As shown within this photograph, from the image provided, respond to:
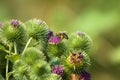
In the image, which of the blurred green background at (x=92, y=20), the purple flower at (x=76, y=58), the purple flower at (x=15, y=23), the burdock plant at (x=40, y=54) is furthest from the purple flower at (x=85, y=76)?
the blurred green background at (x=92, y=20)

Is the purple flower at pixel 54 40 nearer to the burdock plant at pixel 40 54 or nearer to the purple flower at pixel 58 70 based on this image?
the burdock plant at pixel 40 54

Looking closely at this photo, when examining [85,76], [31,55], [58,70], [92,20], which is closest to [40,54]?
[31,55]

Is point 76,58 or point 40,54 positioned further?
point 76,58

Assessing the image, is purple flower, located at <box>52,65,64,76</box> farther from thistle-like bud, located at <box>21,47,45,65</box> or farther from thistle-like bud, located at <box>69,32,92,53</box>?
thistle-like bud, located at <box>69,32,92,53</box>

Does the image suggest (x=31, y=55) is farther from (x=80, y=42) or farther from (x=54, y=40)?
(x=80, y=42)

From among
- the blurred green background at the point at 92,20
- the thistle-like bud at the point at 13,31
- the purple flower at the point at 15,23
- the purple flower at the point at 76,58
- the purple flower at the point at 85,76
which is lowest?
the purple flower at the point at 85,76

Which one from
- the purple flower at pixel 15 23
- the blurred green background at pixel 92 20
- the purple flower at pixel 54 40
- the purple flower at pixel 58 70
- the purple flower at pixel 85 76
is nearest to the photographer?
the purple flower at pixel 58 70

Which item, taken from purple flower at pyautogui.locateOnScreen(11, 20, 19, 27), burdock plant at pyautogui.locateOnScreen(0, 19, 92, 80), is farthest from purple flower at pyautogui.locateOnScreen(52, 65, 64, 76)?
purple flower at pyautogui.locateOnScreen(11, 20, 19, 27)
